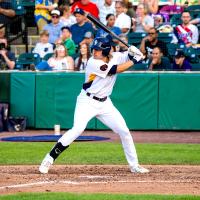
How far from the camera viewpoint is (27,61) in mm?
18625

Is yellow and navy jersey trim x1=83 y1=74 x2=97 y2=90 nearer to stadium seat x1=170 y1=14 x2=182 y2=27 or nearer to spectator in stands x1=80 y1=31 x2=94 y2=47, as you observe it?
spectator in stands x1=80 y1=31 x2=94 y2=47

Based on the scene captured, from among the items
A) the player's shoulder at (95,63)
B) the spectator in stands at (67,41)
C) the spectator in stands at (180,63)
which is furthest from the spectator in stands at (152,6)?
the player's shoulder at (95,63)

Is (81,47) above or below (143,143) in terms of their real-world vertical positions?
above

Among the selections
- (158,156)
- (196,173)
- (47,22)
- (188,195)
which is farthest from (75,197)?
(47,22)

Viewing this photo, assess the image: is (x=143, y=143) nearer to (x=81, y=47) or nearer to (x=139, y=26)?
(x=81, y=47)

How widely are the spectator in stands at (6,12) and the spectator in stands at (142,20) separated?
321 centimetres

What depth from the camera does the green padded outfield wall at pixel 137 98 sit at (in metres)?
17.2

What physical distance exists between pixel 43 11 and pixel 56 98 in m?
3.43

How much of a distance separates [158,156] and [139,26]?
621cm

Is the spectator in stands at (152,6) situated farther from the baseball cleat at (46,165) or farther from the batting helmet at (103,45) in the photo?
the baseball cleat at (46,165)

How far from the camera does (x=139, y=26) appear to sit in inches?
756

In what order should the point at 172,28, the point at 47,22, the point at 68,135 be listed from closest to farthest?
the point at 68,135, the point at 172,28, the point at 47,22

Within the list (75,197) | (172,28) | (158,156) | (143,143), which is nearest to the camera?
(75,197)

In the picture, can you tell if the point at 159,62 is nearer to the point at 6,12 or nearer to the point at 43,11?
the point at 43,11
